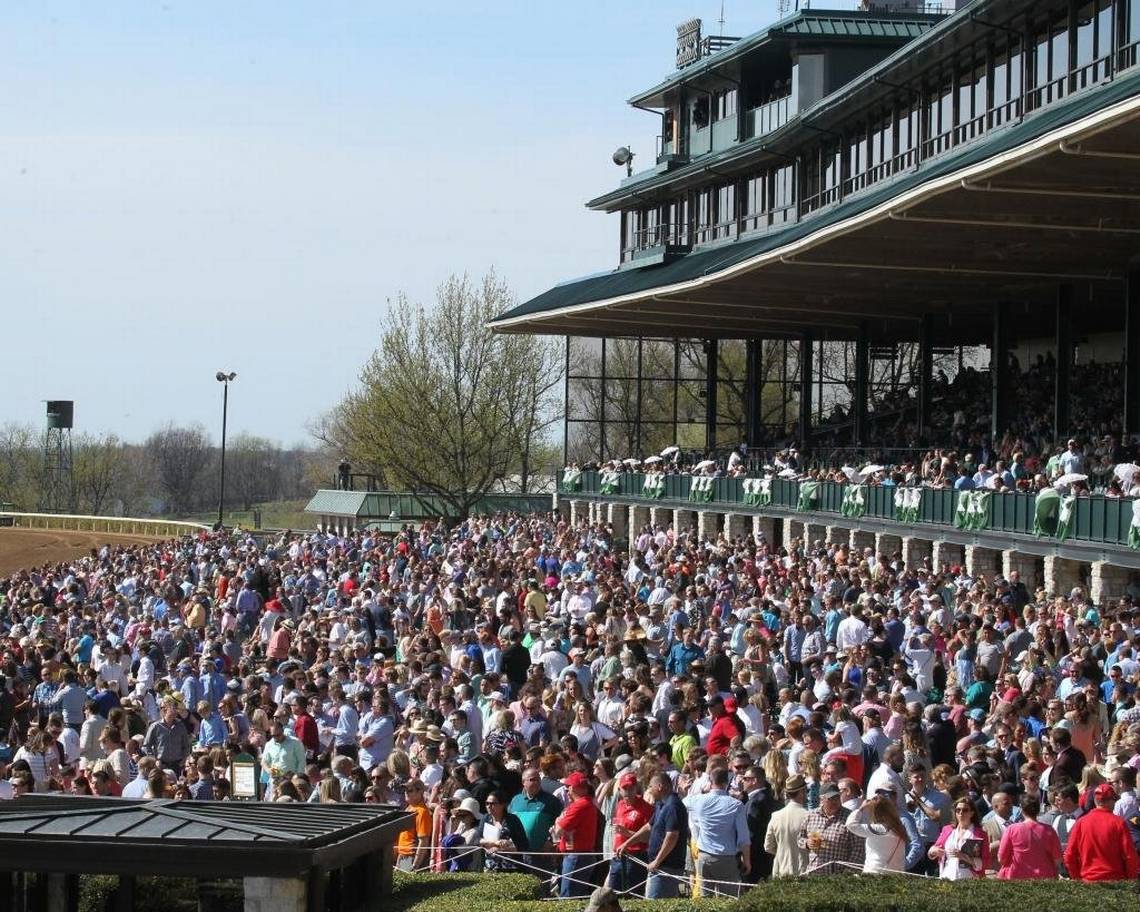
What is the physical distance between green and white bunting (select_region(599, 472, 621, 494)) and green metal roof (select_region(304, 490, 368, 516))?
67.8 feet

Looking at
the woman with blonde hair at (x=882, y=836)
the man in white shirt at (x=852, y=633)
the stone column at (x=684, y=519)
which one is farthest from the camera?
the stone column at (x=684, y=519)

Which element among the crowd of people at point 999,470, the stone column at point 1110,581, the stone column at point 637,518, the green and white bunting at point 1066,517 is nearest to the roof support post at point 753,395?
the stone column at point 637,518

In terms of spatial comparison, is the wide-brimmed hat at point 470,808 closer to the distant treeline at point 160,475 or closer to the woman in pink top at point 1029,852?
the woman in pink top at point 1029,852

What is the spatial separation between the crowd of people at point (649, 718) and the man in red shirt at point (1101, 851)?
0.6 inches

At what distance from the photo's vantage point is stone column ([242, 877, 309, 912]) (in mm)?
8836

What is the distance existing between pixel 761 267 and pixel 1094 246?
→ 7117mm

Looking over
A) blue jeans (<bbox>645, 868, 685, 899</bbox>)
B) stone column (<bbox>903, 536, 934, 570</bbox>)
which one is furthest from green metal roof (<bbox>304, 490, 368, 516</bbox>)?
blue jeans (<bbox>645, 868, 685, 899</bbox>)

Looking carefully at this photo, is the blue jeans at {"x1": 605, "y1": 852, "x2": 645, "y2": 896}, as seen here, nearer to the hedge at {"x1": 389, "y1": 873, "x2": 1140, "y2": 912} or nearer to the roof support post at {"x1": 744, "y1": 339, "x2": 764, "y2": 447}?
the hedge at {"x1": 389, "y1": 873, "x2": 1140, "y2": 912}

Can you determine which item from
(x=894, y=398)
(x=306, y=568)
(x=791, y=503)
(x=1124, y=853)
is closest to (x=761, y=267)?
(x=791, y=503)

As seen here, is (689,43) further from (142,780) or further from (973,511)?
(142,780)

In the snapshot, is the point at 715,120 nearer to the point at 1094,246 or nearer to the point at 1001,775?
the point at 1094,246

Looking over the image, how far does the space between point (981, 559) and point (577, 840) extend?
2009cm

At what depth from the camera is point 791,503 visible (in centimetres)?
3988

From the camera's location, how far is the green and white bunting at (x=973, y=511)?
29156 mm
